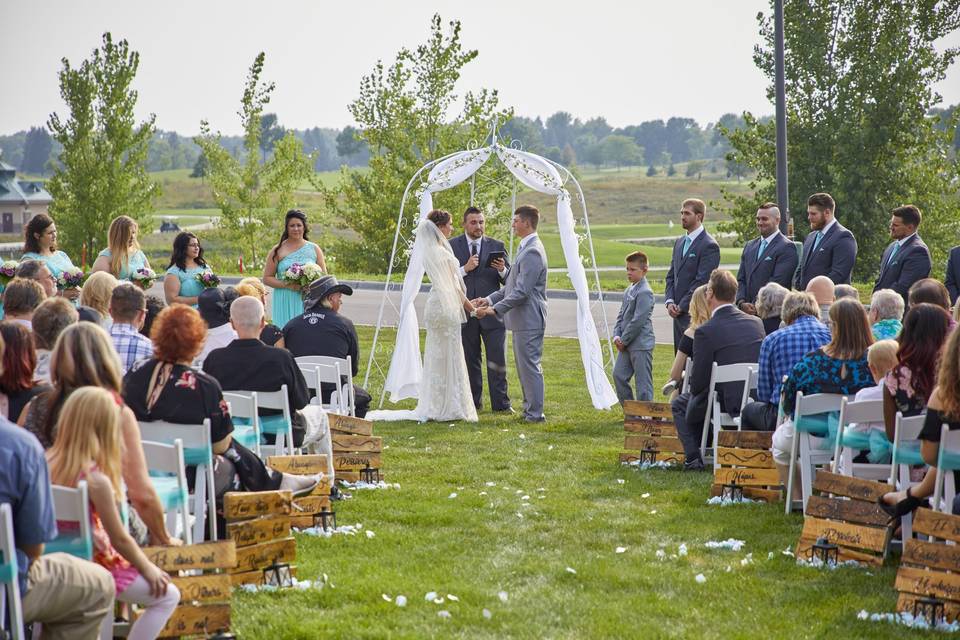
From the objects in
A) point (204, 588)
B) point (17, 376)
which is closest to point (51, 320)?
point (17, 376)

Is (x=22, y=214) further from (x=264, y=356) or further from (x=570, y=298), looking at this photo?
(x=264, y=356)

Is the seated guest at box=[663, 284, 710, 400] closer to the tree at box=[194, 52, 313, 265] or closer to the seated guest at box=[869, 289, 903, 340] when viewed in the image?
the seated guest at box=[869, 289, 903, 340]

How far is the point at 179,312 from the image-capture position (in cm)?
612

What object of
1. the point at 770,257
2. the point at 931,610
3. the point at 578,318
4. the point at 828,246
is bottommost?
the point at 931,610

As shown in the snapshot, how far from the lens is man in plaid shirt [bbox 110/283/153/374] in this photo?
7352 mm

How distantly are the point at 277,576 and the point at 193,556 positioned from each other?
3.40ft

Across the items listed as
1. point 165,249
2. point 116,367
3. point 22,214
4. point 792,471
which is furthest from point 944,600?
point 22,214

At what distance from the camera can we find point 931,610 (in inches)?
213

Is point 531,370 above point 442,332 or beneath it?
beneath

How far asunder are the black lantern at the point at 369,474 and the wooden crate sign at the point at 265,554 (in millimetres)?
2762

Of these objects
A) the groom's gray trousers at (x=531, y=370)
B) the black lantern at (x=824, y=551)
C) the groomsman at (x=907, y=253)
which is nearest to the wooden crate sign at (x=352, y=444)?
the groom's gray trousers at (x=531, y=370)

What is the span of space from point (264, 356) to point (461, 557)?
1879 mm

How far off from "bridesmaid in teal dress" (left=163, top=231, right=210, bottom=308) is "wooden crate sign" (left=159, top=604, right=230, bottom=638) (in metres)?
6.17

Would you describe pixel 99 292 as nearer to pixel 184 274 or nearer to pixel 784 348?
pixel 184 274
